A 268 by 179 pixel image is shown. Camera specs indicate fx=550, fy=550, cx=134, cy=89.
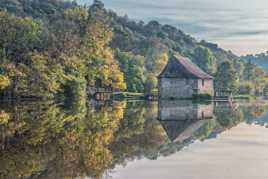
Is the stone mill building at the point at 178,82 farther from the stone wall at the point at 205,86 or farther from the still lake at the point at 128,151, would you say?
the still lake at the point at 128,151

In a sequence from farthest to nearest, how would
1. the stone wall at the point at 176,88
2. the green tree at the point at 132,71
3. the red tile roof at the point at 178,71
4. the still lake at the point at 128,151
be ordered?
1. the green tree at the point at 132,71
2. the red tile roof at the point at 178,71
3. the stone wall at the point at 176,88
4. the still lake at the point at 128,151

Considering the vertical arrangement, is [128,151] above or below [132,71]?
below

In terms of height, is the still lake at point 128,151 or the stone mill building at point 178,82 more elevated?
the stone mill building at point 178,82

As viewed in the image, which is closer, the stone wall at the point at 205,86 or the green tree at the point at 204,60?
the stone wall at the point at 205,86

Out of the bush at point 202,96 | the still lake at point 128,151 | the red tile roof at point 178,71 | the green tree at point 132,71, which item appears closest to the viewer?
the still lake at point 128,151

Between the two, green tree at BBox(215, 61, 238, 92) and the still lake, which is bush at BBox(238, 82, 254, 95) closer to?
green tree at BBox(215, 61, 238, 92)

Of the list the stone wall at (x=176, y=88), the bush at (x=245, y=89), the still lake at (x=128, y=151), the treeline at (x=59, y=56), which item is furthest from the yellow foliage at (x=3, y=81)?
the bush at (x=245, y=89)

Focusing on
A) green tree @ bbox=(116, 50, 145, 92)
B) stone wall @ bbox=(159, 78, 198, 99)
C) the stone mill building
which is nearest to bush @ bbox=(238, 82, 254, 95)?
green tree @ bbox=(116, 50, 145, 92)

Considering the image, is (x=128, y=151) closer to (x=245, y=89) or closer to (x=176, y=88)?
(x=176, y=88)

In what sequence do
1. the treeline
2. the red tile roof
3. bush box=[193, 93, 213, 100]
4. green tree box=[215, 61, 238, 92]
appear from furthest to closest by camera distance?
1. green tree box=[215, 61, 238, 92]
2. the red tile roof
3. bush box=[193, 93, 213, 100]
4. the treeline

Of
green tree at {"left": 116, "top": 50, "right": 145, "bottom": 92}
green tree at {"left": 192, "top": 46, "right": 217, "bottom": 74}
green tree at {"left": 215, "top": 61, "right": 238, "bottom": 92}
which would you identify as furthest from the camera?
green tree at {"left": 192, "top": 46, "right": 217, "bottom": 74}

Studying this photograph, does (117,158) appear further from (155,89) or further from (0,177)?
(155,89)

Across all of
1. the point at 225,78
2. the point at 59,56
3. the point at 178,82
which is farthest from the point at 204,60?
the point at 59,56

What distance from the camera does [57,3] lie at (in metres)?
192
